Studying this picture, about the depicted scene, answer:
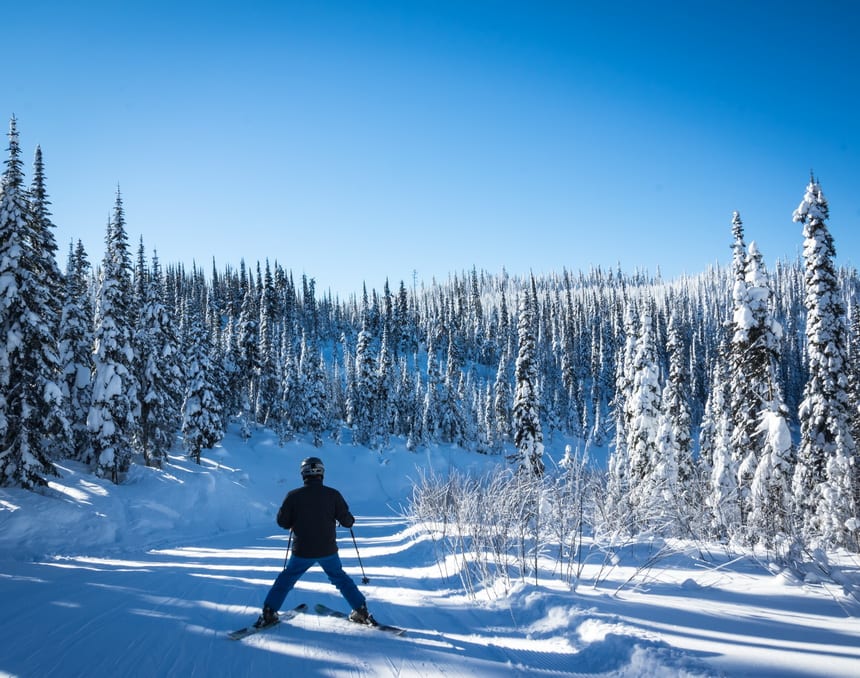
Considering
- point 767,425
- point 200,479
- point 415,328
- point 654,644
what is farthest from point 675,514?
point 415,328

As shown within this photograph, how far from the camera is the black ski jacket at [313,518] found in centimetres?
567

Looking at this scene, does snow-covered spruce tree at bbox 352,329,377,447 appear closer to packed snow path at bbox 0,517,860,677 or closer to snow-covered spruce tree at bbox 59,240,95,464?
snow-covered spruce tree at bbox 59,240,95,464

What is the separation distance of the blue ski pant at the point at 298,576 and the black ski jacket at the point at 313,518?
0.08 m

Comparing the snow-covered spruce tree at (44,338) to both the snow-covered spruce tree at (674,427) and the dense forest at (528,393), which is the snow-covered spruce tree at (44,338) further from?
the snow-covered spruce tree at (674,427)

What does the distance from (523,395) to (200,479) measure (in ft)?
62.8

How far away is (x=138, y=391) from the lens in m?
26.3

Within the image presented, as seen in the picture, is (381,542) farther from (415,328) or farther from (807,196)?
(415,328)

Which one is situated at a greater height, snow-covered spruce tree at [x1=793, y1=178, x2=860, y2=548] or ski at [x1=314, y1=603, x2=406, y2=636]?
snow-covered spruce tree at [x1=793, y1=178, x2=860, y2=548]

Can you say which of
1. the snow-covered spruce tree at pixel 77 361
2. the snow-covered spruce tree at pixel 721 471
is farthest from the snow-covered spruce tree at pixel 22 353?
the snow-covered spruce tree at pixel 721 471

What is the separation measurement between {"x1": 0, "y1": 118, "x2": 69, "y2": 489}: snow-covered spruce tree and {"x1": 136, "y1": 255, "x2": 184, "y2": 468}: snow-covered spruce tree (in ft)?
33.4

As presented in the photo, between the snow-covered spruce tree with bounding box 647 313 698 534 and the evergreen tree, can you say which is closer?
the snow-covered spruce tree with bounding box 647 313 698 534

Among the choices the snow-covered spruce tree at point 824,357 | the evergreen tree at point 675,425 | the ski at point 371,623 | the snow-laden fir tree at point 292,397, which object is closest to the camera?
the ski at point 371,623

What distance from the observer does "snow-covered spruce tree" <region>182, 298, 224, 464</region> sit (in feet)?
109

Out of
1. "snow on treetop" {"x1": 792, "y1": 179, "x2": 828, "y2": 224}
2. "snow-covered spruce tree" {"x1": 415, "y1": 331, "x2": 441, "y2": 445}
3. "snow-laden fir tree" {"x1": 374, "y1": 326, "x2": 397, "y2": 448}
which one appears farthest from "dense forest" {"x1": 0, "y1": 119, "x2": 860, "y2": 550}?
"snow-covered spruce tree" {"x1": 415, "y1": 331, "x2": 441, "y2": 445}
